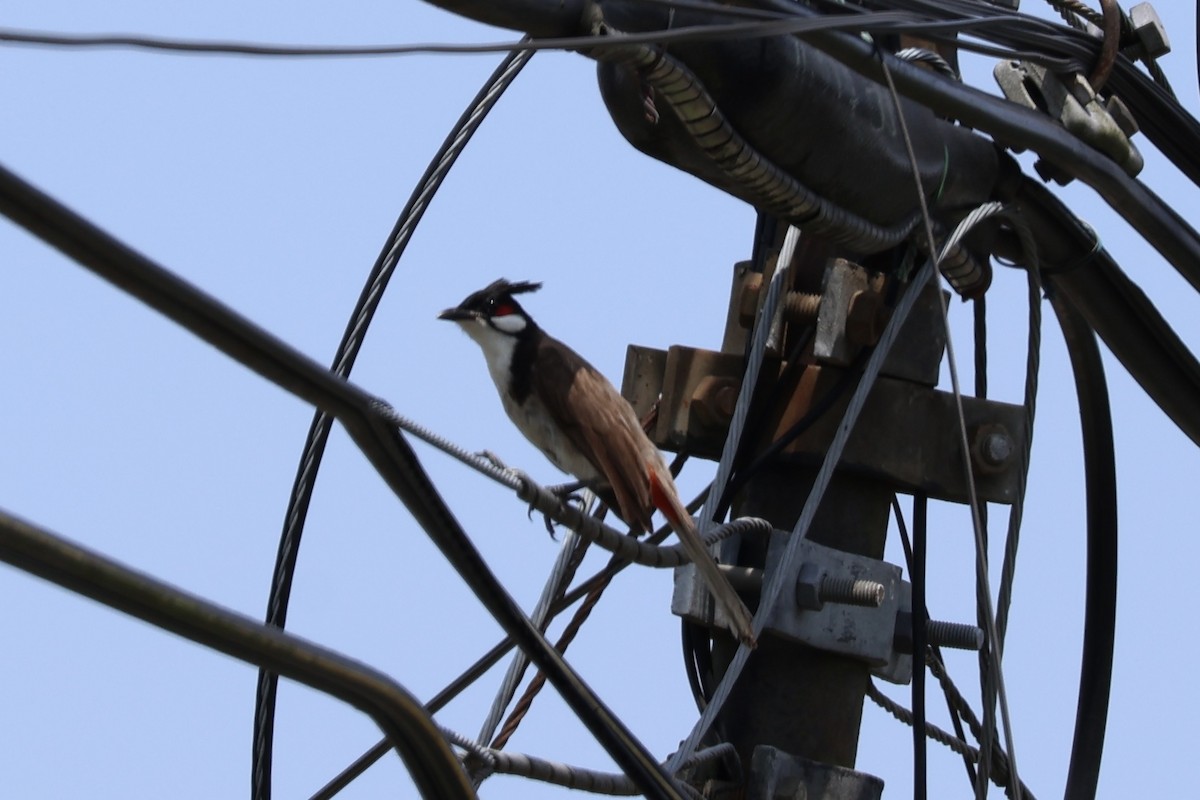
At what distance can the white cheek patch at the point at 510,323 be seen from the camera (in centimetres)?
560

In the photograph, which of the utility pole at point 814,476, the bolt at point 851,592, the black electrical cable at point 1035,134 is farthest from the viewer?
the utility pole at point 814,476

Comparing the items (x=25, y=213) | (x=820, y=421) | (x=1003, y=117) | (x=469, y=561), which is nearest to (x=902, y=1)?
(x=1003, y=117)

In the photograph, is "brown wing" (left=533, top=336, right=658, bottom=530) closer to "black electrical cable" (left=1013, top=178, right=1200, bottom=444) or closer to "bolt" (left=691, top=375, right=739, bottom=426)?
"bolt" (left=691, top=375, right=739, bottom=426)

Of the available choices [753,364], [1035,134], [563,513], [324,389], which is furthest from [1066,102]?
[324,389]

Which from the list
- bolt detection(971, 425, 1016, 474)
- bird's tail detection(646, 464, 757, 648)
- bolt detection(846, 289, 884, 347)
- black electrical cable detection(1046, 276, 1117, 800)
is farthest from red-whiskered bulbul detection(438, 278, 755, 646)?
black electrical cable detection(1046, 276, 1117, 800)

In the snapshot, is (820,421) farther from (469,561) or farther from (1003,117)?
(469,561)

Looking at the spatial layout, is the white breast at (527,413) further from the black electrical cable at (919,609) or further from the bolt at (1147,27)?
the bolt at (1147,27)

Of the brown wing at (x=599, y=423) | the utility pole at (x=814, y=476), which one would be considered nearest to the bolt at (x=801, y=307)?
the utility pole at (x=814, y=476)

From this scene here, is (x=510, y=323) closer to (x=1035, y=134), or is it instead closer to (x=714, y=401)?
(x=714, y=401)

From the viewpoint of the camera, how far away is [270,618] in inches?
195

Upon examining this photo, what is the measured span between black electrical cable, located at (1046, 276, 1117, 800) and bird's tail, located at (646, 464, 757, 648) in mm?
1567

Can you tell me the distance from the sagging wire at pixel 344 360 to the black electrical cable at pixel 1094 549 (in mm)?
1786

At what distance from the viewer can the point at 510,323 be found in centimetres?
564

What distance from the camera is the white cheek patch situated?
18.4ft
